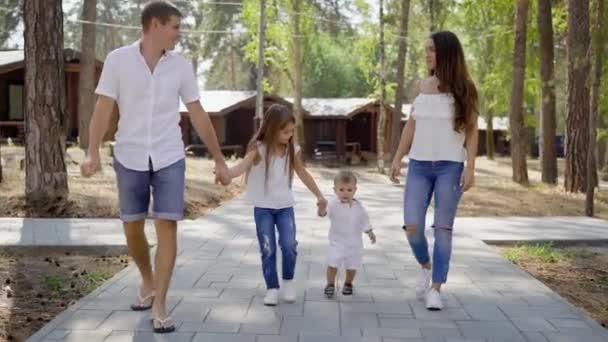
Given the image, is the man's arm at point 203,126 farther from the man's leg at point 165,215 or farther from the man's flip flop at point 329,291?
the man's flip flop at point 329,291

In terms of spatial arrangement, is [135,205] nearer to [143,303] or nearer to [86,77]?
[143,303]

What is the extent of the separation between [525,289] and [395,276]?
1090 millimetres

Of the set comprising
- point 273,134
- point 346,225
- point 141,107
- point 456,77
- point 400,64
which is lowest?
point 346,225

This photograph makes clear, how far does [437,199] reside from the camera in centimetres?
491

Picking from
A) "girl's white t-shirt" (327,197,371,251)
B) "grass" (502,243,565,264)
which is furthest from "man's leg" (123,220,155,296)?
"grass" (502,243,565,264)

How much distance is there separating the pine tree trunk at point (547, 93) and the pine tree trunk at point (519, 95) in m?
0.43

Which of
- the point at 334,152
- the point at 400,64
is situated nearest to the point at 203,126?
the point at 400,64

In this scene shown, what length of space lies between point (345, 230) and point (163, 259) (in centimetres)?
150

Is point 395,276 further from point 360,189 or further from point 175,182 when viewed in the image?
point 360,189

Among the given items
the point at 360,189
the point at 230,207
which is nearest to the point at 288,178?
the point at 230,207

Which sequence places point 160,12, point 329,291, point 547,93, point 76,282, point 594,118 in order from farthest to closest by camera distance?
point 547,93, point 594,118, point 76,282, point 329,291, point 160,12

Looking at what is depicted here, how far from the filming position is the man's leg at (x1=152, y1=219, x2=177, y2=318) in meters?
4.24

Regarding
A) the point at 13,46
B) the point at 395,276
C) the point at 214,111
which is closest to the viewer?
the point at 395,276

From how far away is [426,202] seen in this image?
5.03 metres
